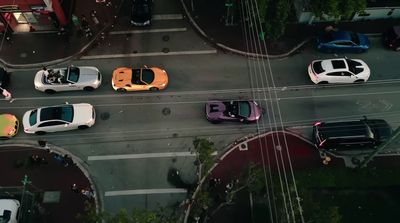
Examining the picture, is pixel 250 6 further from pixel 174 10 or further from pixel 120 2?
pixel 120 2

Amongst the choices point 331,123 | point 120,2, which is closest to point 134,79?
point 120,2

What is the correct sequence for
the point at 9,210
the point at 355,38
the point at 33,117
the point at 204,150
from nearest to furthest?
1. the point at 204,150
2. the point at 9,210
3. the point at 33,117
4. the point at 355,38

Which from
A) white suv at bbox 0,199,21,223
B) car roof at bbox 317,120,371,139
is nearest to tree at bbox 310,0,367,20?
car roof at bbox 317,120,371,139

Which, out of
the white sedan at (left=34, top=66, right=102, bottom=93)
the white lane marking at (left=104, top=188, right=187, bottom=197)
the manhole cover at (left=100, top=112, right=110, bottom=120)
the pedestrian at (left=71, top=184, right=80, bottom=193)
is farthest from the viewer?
the white sedan at (left=34, top=66, right=102, bottom=93)

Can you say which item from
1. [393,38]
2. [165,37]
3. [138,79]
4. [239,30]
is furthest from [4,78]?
[393,38]

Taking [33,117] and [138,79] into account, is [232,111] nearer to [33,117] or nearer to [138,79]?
[138,79]

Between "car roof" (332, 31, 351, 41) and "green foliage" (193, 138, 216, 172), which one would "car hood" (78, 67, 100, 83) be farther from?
"car roof" (332, 31, 351, 41)

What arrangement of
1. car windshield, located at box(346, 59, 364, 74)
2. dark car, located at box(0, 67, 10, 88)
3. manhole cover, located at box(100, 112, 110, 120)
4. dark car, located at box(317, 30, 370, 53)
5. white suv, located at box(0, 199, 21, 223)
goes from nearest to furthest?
white suv, located at box(0, 199, 21, 223)
manhole cover, located at box(100, 112, 110, 120)
dark car, located at box(0, 67, 10, 88)
car windshield, located at box(346, 59, 364, 74)
dark car, located at box(317, 30, 370, 53)
